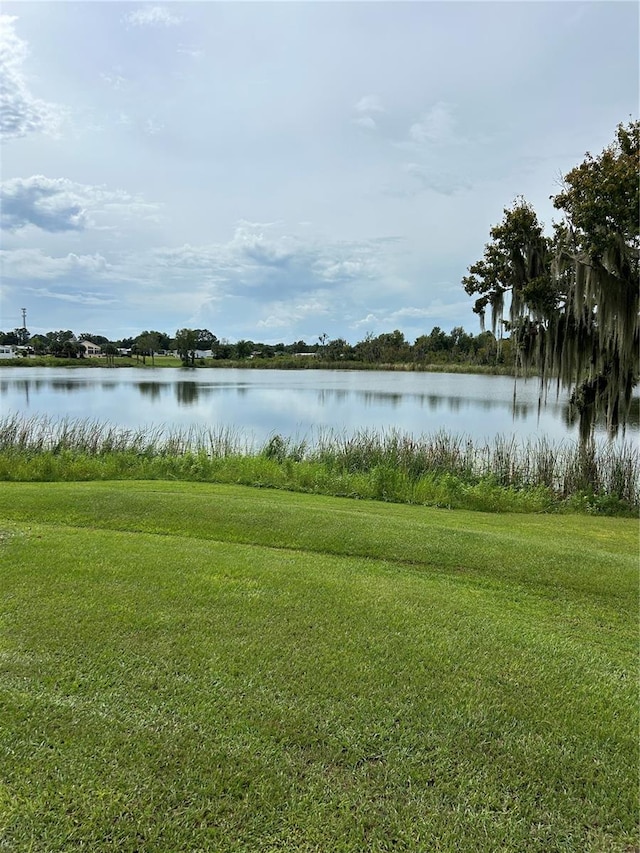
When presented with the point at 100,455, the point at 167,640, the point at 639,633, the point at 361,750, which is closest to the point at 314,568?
the point at 167,640

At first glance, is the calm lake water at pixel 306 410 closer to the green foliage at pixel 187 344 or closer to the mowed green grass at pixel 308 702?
the mowed green grass at pixel 308 702

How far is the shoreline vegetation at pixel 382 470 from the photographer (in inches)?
346

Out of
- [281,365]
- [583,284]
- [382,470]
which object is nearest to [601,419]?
[583,284]

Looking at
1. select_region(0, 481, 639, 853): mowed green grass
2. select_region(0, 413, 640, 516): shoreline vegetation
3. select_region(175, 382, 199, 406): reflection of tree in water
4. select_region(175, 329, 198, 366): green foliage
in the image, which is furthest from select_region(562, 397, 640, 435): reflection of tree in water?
select_region(175, 329, 198, 366): green foliage

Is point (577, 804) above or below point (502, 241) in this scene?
below

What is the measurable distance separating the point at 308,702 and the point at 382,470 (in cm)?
717

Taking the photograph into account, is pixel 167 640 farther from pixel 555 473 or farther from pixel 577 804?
pixel 555 473

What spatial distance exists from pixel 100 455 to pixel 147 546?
25.4 feet

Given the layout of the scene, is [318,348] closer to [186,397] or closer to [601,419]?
[186,397]

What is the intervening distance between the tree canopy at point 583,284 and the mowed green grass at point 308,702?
22.4ft

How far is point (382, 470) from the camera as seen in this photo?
9.36 m

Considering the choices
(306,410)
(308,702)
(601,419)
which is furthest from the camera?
(306,410)

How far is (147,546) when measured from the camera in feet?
14.3

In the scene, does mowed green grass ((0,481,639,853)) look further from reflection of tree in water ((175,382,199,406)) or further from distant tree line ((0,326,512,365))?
distant tree line ((0,326,512,365))
